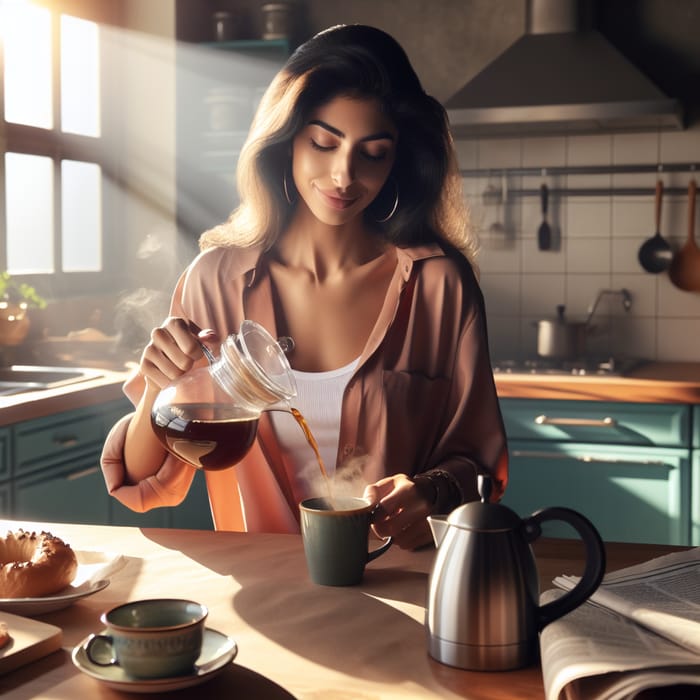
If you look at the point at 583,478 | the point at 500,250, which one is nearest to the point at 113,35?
the point at 500,250

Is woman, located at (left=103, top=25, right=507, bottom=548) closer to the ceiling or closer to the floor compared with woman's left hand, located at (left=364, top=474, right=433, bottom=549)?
closer to the ceiling

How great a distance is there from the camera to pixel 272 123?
66.9 inches

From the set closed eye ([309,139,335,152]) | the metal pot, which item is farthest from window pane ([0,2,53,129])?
closed eye ([309,139,335,152])

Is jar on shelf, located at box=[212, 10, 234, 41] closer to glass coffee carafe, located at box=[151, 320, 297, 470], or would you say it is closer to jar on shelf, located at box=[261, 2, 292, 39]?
jar on shelf, located at box=[261, 2, 292, 39]

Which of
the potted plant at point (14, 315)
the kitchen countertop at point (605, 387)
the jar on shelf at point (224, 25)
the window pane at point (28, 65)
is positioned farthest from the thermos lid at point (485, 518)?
the jar on shelf at point (224, 25)

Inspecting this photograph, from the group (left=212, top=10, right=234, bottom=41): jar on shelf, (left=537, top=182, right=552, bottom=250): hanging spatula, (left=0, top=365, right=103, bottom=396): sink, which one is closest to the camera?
(left=0, top=365, right=103, bottom=396): sink

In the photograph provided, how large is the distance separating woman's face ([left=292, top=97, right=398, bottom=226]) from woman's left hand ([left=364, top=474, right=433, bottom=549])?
0.55 metres

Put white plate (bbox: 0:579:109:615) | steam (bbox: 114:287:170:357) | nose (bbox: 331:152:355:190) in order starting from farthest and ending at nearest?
1. steam (bbox: 114:287:170:357)
2. nose (bbox: 331:152:355:190)
3. white plate (bbox: 0:579:109:615)

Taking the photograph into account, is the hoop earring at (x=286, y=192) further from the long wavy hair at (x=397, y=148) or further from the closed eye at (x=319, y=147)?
the closed eye at (x=319, y=147)

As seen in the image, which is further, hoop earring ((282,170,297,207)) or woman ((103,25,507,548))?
hoop earring ((282,170,297,207))

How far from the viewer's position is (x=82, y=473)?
2.81 metres

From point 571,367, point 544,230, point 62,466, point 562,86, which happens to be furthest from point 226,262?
A: point 544,230

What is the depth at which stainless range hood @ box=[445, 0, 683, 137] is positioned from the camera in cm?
316

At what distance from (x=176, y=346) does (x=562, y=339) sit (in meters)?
2.32
